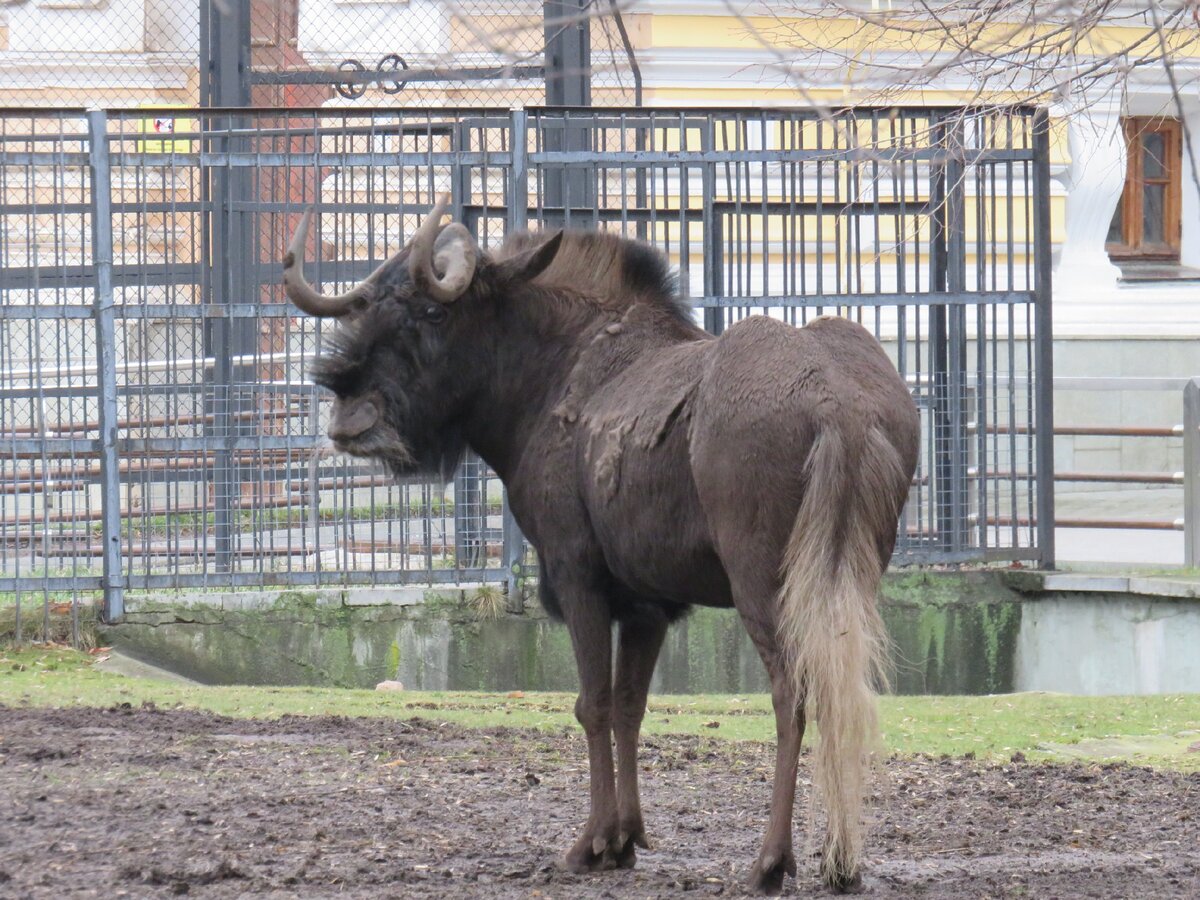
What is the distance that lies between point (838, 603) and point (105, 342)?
712 cm

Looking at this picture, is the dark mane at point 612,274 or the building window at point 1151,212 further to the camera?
the building window at point 1151,212

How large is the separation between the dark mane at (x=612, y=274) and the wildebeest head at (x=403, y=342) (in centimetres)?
14

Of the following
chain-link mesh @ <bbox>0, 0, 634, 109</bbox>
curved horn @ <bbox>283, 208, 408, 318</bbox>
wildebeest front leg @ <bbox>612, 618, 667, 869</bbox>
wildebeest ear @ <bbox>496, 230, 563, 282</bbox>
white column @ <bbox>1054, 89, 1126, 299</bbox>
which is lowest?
wildebeest front leg @ <bbox>612, 618, 667, 869</bbox>

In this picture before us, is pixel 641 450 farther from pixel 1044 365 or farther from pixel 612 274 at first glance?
Answer: pixel 1044 365

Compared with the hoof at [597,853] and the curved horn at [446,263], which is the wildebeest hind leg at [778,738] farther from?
the curved horn at [446,263]

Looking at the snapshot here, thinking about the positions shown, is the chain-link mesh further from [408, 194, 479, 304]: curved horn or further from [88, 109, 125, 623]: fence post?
[408, 194, 479, 304]: curved horn

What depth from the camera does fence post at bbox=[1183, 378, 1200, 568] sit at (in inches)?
467

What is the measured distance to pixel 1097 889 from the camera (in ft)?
18.0

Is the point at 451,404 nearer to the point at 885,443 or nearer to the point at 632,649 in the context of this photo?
the point at 632,649

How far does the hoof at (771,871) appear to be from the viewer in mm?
5207

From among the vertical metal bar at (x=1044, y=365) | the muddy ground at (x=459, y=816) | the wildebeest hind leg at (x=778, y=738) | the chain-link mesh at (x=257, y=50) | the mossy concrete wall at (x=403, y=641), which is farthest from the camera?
the chain-link mesh at (x=257, y=50)

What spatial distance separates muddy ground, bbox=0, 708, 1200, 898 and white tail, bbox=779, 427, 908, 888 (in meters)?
0.26

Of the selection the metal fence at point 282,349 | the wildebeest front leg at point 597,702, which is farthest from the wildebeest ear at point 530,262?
the metal fence at point 282,349

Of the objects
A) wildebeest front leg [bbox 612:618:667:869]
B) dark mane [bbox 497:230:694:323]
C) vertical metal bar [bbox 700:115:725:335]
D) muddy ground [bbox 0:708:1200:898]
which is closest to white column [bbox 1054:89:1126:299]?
vertical metal bar [bbox 700:115:725:335]
